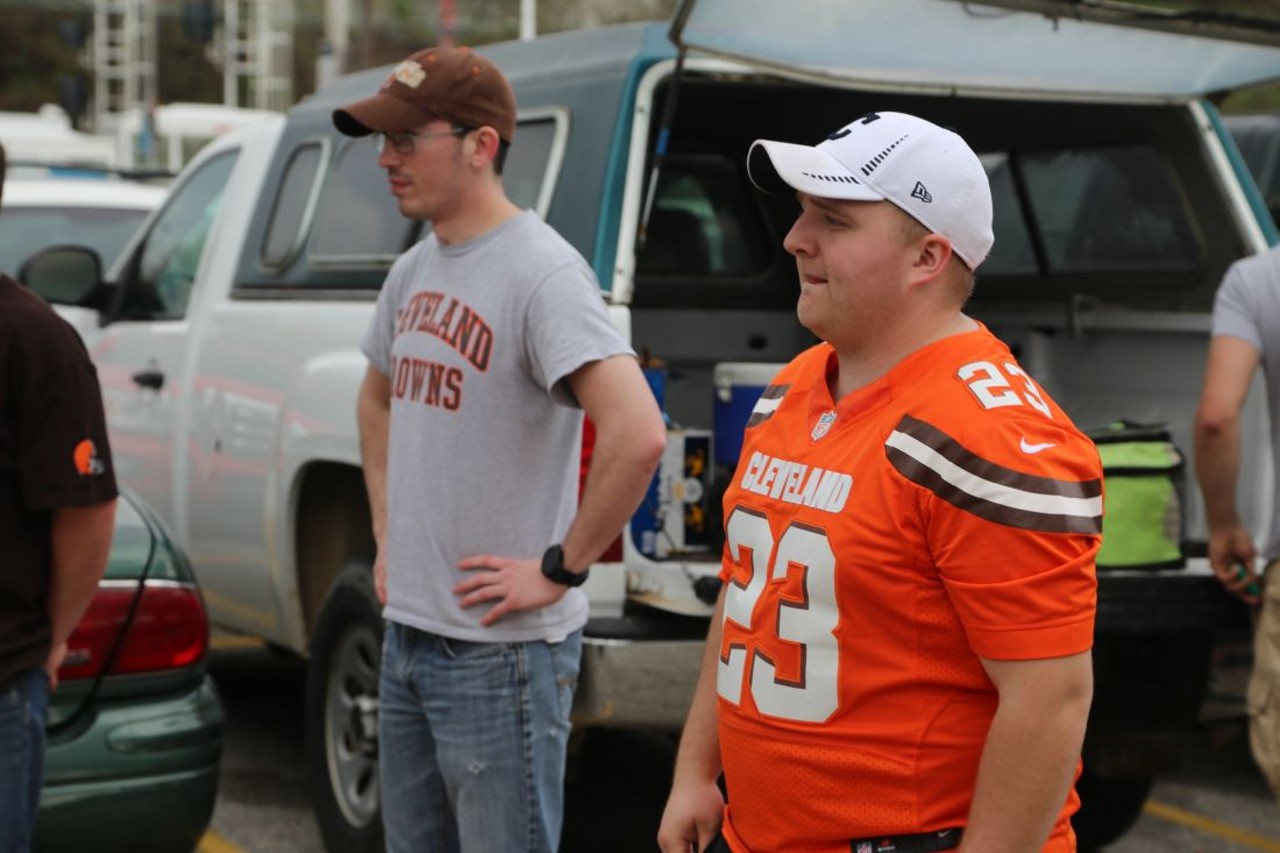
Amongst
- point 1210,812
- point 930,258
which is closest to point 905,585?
point 930,258

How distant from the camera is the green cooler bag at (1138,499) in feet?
15.6

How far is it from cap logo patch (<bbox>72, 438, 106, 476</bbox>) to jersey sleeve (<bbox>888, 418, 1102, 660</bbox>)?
1.52 metres

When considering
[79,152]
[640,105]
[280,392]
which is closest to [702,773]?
[640,105]

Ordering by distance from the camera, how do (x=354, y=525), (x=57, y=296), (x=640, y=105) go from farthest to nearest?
(x=57, y=296), (x=354, y=525), (x=640, y=105)

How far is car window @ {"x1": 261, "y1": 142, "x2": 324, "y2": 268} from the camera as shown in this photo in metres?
6.10

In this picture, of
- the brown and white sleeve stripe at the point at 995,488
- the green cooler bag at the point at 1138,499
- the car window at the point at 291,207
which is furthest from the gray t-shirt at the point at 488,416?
the car window at the point at 291,207

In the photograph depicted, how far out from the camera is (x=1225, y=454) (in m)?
4.77

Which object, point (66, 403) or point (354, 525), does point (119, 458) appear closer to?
point (354, 525)

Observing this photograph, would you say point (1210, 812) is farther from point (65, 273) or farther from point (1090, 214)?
point (65, 273)

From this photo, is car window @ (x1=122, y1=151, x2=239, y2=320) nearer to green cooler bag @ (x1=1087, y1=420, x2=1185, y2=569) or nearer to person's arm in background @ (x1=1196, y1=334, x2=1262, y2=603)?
green cooler bag @ (x1=1087, y1=420, x2=1185, y2=569)

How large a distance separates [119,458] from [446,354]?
146 inches

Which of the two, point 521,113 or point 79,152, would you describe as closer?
point 521,113

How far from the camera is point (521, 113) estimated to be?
17.1ft

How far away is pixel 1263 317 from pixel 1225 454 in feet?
1.10
